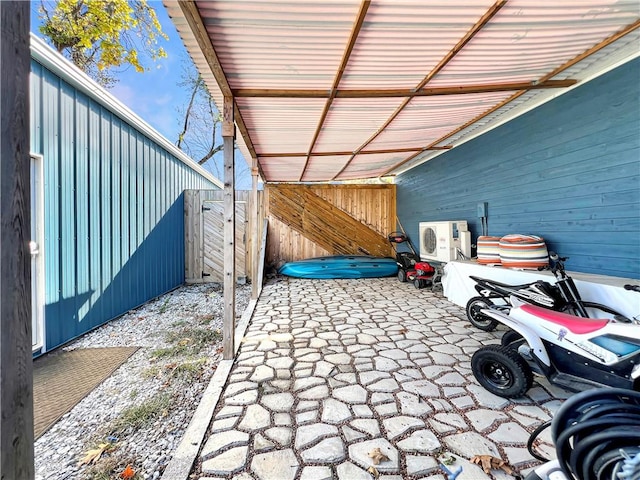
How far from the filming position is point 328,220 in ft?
27.5

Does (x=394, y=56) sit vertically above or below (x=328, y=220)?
above

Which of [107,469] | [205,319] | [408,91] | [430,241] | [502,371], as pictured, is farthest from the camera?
[430,241]

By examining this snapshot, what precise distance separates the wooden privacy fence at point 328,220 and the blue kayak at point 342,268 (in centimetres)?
108

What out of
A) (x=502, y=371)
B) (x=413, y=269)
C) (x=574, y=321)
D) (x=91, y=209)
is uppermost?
(x=91, y=209)

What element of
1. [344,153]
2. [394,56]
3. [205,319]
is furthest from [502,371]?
[344,153]

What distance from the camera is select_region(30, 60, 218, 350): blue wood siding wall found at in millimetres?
2973

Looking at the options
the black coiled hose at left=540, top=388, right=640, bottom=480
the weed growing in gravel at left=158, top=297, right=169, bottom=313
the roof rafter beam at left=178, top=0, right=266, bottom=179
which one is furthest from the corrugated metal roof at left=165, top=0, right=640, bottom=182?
the weed growing in gravel at left=158, top=297, right=169, bottom=313

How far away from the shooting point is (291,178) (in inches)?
309

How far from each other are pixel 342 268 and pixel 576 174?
4.78 meters

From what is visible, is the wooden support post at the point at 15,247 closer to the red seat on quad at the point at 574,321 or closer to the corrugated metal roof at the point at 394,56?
the corrugated metal roof at the point at 394,56

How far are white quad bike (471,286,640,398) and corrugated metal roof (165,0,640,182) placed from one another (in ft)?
6.94

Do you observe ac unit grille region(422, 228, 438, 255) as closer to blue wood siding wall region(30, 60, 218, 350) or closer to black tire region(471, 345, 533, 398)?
black tire region(471, 345, 533, 398)

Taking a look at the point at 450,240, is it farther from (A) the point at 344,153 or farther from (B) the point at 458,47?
(B) the point at 458,47

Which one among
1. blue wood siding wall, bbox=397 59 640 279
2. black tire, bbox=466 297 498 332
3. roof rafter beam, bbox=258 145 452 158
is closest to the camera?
blue wood siding wall, bbox=397 59 640 279
